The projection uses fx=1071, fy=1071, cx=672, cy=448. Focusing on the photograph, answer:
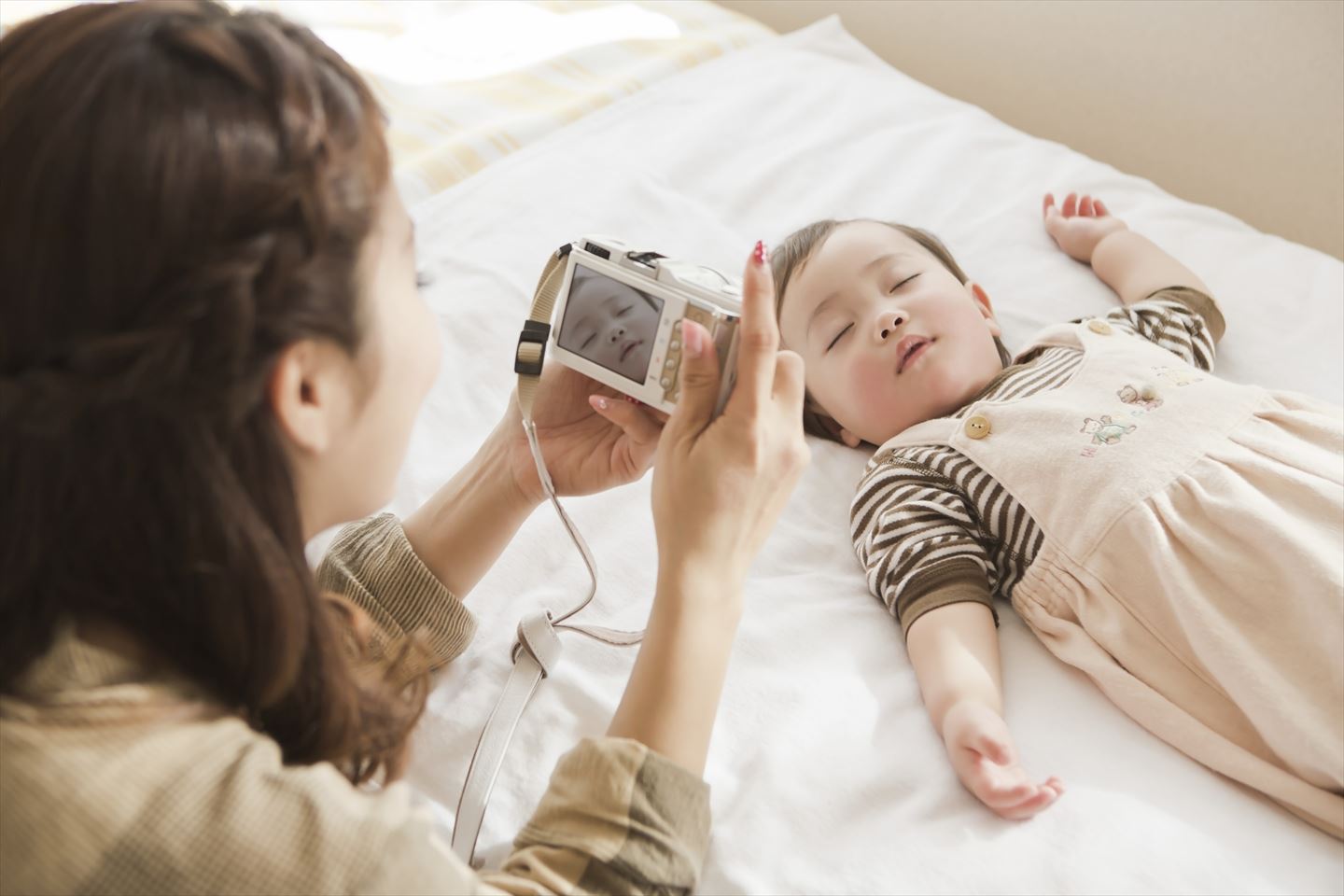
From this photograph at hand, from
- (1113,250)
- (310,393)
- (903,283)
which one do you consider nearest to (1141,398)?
(903,283)

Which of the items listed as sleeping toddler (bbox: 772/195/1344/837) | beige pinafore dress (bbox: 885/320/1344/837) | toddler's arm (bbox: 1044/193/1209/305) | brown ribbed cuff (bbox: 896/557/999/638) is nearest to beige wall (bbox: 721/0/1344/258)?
toddler's arm (bbox: 1044/193/1209/305)

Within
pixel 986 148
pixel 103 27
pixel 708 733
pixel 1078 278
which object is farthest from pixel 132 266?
pixel 986 148

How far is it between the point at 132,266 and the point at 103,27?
0.12 metres

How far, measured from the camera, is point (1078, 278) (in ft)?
4.62

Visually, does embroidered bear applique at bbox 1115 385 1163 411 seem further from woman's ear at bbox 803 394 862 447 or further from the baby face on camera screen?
the baby face on camera screen

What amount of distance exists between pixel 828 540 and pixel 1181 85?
1196 millimetres

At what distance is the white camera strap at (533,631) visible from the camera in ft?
2.81

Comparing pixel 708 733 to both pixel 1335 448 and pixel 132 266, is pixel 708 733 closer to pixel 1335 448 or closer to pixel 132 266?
pixel 132 266

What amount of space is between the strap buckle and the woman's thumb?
0.19 m

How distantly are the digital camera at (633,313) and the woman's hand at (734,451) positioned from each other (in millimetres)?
57

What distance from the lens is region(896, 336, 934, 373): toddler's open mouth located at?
3.87ft

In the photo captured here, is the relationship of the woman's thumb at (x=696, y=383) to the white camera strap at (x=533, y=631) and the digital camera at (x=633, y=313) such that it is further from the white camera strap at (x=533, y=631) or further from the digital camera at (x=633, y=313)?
the white camera strap at (x=533, y=631)

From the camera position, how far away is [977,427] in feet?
3.59

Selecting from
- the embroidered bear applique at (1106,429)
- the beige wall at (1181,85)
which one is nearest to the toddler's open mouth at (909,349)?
the embroidered bear applique at (1106,429)
